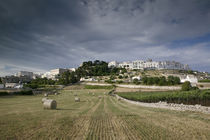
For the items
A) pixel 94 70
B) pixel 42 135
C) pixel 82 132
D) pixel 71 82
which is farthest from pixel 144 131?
pixel 94 70

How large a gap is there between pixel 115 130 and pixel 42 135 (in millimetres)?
5395

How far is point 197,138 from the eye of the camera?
31.0 ft

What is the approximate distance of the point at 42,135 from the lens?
9.01 metres

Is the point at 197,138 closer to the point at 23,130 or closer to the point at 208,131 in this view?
the point at 208,131

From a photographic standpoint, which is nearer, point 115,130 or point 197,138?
point 197,138

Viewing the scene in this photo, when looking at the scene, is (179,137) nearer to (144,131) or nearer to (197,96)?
(144,131)

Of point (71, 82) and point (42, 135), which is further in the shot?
point (71, 82)

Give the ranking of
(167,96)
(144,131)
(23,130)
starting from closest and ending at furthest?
1. (23,130)
2. (144,131)
3. (167,96)

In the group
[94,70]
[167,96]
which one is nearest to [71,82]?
[94,70]

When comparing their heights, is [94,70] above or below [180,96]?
above

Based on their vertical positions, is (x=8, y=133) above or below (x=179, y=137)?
above

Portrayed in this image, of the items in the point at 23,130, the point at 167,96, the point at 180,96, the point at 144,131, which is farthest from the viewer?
the point at 167,96

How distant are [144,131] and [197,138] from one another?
3643 mm

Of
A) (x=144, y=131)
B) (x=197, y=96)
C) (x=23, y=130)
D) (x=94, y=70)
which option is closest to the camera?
(x=23, y=130)
